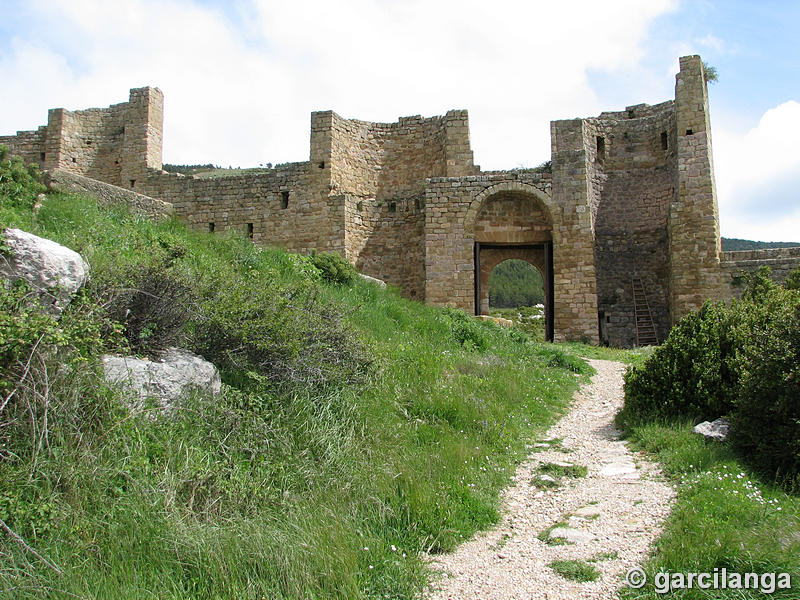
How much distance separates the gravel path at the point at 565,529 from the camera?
4.09m

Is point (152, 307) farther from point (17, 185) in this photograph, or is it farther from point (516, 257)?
point (516, 257)

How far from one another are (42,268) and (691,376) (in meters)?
6.96

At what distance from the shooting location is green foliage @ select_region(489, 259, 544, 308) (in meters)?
38.8

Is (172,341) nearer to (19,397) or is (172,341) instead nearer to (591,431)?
(19,397)

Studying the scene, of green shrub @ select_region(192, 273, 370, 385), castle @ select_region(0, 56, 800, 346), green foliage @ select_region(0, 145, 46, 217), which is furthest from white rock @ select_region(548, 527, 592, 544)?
castle @ select_region(0, 56, 800, 346)

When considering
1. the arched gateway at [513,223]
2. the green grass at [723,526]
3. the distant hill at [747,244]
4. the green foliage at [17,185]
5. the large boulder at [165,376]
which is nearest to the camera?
the green grass at [723,526]

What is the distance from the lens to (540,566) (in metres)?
4.34

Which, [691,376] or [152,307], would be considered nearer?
[152,307]

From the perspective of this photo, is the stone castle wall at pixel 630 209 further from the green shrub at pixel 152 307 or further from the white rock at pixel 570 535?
the green shrub at pixel 152 307

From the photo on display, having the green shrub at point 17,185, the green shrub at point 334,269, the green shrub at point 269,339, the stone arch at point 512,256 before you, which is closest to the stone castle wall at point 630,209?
the stone arch at point 512,256

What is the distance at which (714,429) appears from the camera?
6.53m

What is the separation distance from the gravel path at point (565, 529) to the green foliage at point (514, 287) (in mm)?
31997

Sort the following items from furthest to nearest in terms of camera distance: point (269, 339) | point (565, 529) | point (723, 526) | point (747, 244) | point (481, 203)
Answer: point (747, 244), point (481, 203), point (269, 339), point (565, 529), point (723, 526)

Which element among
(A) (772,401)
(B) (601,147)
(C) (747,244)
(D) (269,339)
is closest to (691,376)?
(A) (772,401)
